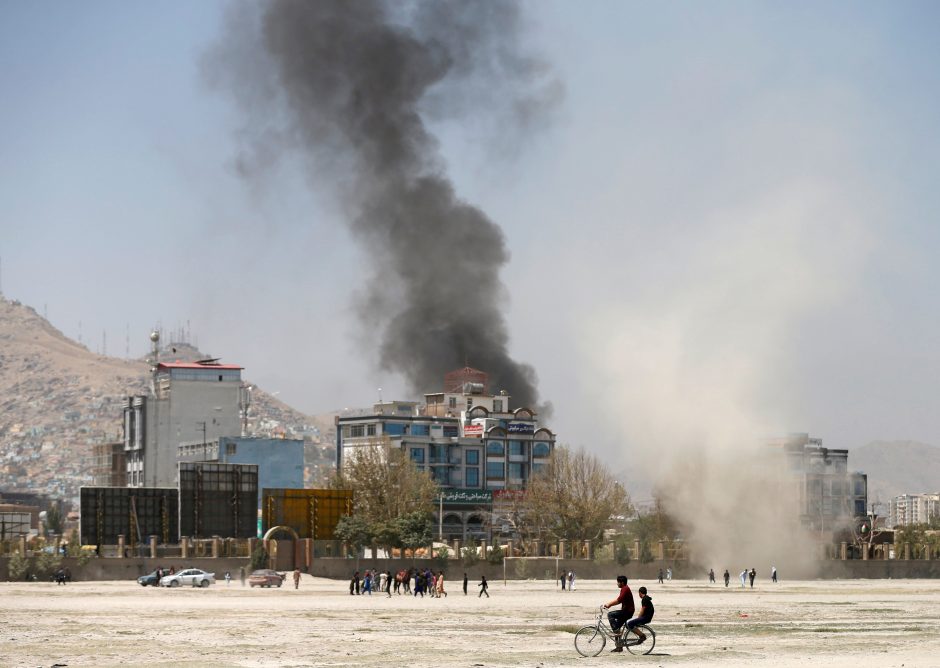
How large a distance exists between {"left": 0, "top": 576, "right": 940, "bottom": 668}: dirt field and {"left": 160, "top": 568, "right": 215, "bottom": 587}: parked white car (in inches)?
197

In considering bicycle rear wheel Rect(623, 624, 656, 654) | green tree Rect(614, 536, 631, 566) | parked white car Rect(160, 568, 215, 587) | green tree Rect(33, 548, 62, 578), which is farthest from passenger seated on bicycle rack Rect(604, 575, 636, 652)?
green tree Rect(614, 536, 631, 566)

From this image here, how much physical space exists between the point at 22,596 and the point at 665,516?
83.7 m

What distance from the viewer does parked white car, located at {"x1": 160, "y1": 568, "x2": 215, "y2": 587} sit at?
325 feet

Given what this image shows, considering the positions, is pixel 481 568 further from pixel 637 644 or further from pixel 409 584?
pixel 637 644

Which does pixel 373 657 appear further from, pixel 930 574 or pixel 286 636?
pixel 930 574

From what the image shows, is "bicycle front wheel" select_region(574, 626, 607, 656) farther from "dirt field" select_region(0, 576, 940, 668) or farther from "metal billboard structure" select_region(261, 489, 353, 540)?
"metal billboard structure" select_region(261, 489, 353, 540)

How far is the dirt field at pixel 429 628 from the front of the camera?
4462 cm

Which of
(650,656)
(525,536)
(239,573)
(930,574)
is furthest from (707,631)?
(525,536)

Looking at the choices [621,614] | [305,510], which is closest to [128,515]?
[305,510]

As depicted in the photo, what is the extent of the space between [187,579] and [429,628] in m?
45.1

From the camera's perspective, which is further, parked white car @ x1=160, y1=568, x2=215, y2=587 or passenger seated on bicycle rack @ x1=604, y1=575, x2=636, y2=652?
parked white car @ x1=160, y1=568, x2=215, y2=587

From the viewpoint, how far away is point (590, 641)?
146 feet

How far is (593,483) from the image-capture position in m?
158

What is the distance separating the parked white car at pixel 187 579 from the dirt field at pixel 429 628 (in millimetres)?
5015
